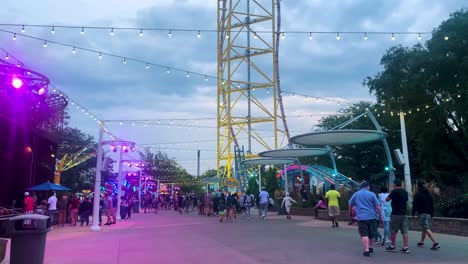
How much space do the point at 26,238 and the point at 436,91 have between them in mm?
22572

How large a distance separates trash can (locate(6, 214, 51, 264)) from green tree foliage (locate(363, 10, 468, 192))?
20.2m

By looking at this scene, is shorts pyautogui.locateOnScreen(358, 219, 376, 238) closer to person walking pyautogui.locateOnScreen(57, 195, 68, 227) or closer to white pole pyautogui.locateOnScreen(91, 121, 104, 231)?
white pole pyautogui.locateOnScreen(91, 121, 104, 231)

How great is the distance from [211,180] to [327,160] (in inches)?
728

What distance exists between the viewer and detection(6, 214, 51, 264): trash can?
7.74 meters

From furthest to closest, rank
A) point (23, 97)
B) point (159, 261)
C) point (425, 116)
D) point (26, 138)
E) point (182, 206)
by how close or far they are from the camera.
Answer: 1. point (182, 206)
2. point (425, 116)
3. point (26, 138)
4. point (23, 97)
5. point (159, 261)

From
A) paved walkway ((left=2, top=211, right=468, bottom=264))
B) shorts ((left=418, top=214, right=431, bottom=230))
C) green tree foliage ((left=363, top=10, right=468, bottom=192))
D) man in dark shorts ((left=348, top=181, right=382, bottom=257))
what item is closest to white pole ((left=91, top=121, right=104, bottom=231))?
paved walkway ((left=2, top=211, right=468, bottom=264))

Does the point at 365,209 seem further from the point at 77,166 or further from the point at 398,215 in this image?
the point at 77,166

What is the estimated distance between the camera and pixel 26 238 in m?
7.82

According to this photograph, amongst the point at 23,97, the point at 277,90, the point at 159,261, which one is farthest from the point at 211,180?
the point at 159,261

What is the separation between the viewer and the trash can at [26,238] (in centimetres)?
774

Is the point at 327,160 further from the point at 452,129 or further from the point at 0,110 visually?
the point at 0,110

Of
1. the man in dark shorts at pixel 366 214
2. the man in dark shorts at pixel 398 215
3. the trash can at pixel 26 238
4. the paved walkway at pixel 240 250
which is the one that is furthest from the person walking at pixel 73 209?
the man in dark shorts at pixel 398 215

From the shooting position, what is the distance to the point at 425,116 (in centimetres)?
2605

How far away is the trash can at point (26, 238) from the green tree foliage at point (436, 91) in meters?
20.2
